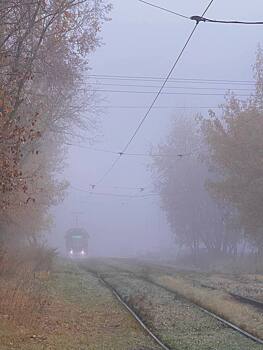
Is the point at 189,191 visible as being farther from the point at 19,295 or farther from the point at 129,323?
the point at 129,323

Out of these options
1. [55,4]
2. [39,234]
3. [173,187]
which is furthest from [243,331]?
[173,187]

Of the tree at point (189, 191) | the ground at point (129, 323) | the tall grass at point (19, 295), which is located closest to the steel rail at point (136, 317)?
the ground at point (129, 323)

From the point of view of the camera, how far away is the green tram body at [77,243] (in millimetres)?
77062

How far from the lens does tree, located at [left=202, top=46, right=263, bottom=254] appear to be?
36.8 m

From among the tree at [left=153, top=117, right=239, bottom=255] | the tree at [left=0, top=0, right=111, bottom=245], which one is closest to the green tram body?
the tree at [left=153, top=117, right=239, bottom=255]

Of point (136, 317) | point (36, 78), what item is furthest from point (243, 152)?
point (136, 317)

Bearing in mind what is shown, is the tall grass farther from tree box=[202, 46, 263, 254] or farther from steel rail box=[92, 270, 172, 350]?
tree box=[202, 46, 263, 254]

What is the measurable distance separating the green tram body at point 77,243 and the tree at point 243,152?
38.9 meters

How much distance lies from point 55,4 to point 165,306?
30.5ft

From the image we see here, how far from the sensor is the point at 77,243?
77.6 meters

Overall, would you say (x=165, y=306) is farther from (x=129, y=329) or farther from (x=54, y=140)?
(x=54, y=140)

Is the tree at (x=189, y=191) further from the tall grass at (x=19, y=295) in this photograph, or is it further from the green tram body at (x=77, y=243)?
the tall grass at (x=19, y=295)

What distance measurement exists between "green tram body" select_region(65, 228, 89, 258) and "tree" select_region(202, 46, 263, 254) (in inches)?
1530

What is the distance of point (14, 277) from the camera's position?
22.0 m
